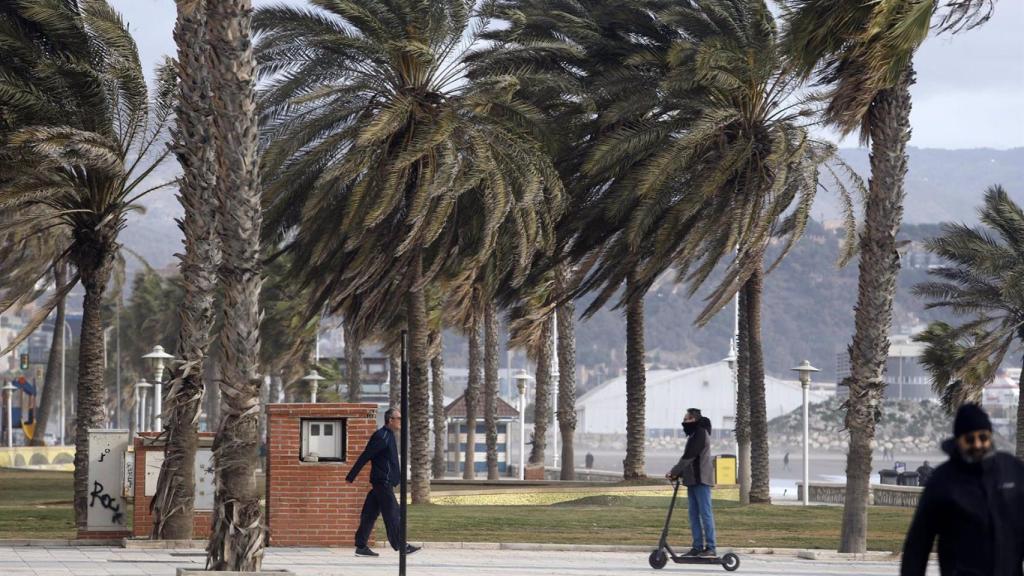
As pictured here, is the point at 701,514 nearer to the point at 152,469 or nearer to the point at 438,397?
the point at 152,469

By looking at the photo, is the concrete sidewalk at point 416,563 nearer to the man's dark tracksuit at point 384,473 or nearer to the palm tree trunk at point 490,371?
the man's dark tracksuit at point 384,473

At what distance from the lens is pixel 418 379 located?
30406 mm

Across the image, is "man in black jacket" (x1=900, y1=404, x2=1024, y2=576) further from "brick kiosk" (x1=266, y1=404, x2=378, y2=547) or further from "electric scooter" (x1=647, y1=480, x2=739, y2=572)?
"brick kiosk" (x1=266, y1=404, x2=378, y2=547)

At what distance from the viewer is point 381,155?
90.9ft

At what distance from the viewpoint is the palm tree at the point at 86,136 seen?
2203cm

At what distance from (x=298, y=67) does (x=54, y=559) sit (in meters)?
13.3

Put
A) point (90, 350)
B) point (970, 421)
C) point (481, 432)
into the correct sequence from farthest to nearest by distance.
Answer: point (481, 432), point (90, 350), point (970, 421)

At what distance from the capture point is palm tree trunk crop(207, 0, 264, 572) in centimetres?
1339

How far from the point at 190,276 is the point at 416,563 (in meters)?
4.33

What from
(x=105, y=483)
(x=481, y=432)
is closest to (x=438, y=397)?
(x=105, y=483)

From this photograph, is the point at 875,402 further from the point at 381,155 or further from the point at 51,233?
the point at 51,233

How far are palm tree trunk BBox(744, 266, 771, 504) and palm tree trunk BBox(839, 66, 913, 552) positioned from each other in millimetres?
13320

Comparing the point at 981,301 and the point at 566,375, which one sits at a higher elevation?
the point at 981,301

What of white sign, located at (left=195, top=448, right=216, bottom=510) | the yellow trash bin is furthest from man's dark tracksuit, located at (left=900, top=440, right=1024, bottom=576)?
the yellow trash bin
